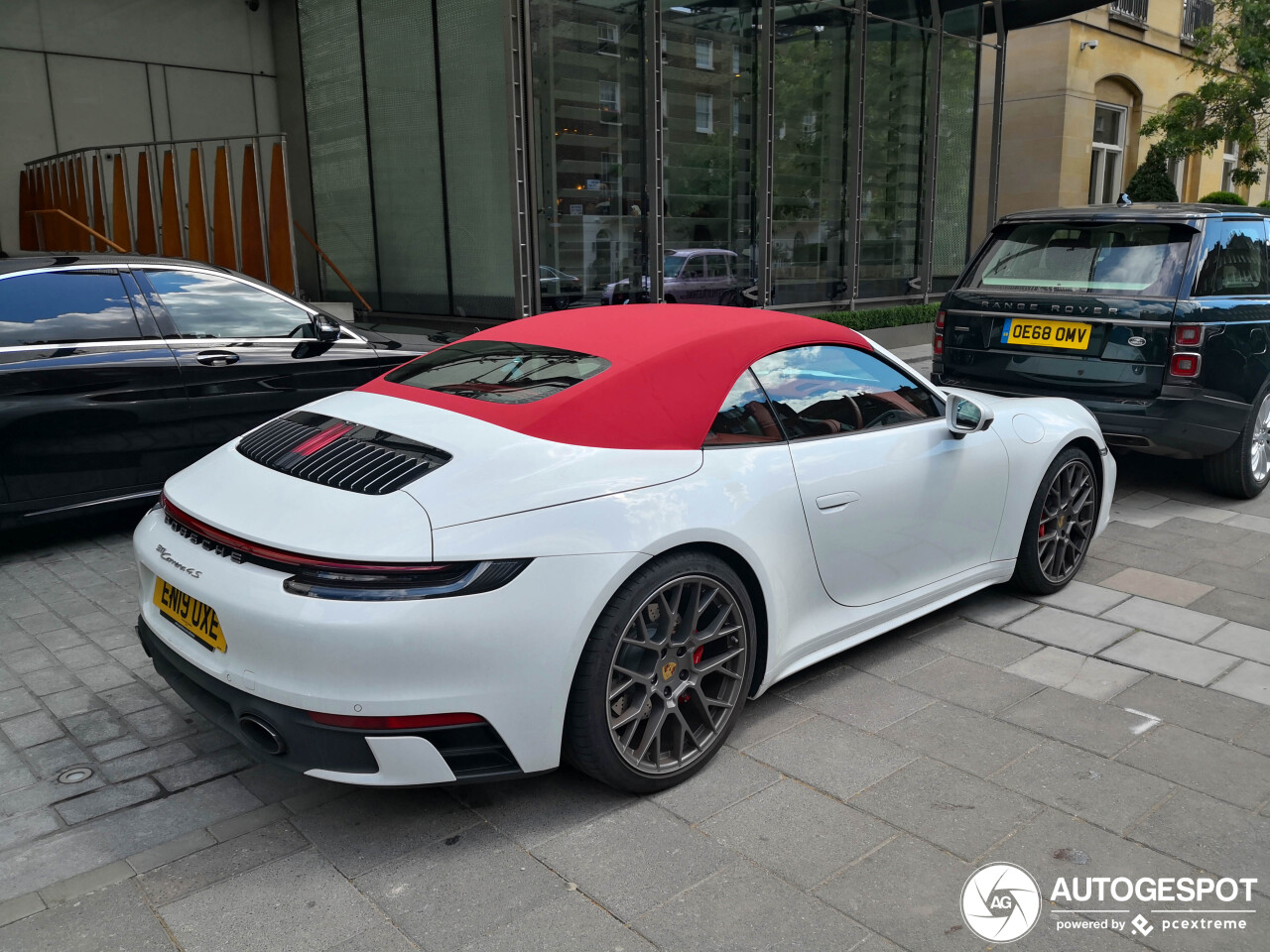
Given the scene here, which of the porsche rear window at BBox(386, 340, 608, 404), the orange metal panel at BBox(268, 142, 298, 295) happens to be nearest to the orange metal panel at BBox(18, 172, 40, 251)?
the orange metal panel at BBox(268, 142, 298, 295)

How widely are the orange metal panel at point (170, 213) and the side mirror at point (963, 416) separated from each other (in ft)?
36.8

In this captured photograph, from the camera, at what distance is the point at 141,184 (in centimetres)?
1278

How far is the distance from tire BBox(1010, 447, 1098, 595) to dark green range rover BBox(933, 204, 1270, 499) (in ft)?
4.75

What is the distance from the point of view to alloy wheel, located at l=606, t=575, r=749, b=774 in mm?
2914

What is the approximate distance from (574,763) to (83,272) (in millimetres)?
4392

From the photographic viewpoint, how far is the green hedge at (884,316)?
1388 centimetres

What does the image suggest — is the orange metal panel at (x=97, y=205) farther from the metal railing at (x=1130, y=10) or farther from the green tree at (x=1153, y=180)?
the metal railing at (x=1130, y=10)

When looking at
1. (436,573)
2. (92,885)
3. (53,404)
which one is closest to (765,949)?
(436,573)

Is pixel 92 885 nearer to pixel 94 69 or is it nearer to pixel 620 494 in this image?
pixel 620 494

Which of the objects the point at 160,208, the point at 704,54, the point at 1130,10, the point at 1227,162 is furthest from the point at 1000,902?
the point at 1227,162

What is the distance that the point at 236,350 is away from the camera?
5.95 metres

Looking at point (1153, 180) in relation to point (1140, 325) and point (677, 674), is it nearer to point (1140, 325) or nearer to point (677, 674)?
point (1140, 325)

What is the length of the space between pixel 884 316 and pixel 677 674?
1220cm

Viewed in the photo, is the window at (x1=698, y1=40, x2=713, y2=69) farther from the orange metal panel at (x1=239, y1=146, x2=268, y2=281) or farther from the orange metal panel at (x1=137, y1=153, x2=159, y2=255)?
the orange metal panel at (x1=137, y1=153, x2=159, y2=255)
